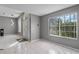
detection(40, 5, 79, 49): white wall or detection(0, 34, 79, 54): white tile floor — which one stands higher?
detection(40, 5, 79, 49): white wall

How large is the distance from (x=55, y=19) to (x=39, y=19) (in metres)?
2.15

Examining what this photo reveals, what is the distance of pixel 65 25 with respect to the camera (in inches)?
196

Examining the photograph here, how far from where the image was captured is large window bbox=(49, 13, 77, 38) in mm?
4352

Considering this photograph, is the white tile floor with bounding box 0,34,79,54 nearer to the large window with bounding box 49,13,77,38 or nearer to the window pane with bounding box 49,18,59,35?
the large window with bounding box 49,13,77,38

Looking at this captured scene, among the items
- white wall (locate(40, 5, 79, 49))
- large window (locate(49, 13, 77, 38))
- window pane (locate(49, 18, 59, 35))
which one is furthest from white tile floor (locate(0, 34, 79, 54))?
window pane (locate(49, 18, 59, 35))

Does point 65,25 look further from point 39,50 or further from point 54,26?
point 39,50

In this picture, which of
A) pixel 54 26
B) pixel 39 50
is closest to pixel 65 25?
pixel 54 26

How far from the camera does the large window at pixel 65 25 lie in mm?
4352

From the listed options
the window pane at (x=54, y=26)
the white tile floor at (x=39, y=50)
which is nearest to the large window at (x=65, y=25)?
the window pane at (x=54, y=26)

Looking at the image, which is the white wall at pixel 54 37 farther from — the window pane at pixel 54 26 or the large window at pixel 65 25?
the window pane at pixel 54 26

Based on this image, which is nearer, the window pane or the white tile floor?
the white tile floor

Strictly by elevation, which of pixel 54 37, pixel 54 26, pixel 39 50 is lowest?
pixel 39 50
